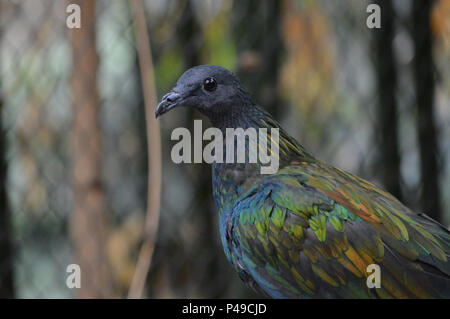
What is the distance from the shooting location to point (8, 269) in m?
3.82

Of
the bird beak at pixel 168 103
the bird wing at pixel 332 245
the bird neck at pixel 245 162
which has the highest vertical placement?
the bird beak at pixel 168 103

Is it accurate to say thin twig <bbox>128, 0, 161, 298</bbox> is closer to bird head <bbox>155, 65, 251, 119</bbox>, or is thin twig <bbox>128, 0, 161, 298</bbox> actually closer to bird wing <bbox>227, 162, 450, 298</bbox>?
bird head <bbox>155, 65, 251, 119</bbox>

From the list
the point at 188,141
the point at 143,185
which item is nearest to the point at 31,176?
the point at 143,185

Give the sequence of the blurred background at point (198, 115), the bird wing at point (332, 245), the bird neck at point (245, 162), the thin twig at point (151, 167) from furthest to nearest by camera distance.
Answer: the blurred background at point (198, 115) → the thin twig at point (151, 167) → the bird neck at point (245, 162) → the bird wing at point (332, 245)

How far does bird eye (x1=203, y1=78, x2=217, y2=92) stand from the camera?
84.6 inches

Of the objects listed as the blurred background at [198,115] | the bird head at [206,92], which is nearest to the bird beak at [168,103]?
the bird head at [206,92]

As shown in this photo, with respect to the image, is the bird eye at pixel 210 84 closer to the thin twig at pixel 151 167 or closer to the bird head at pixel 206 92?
the bird head at pixel 206 92

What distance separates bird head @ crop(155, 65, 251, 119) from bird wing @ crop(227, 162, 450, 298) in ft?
1.30

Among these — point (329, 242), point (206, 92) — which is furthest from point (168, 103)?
point (329, 242)

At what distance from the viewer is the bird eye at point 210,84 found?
2148 mm

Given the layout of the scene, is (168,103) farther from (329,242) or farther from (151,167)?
(329,242)

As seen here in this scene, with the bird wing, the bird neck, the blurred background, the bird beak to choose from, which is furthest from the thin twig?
the blurred background

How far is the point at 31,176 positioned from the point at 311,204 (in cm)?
278

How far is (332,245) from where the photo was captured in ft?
6.28
